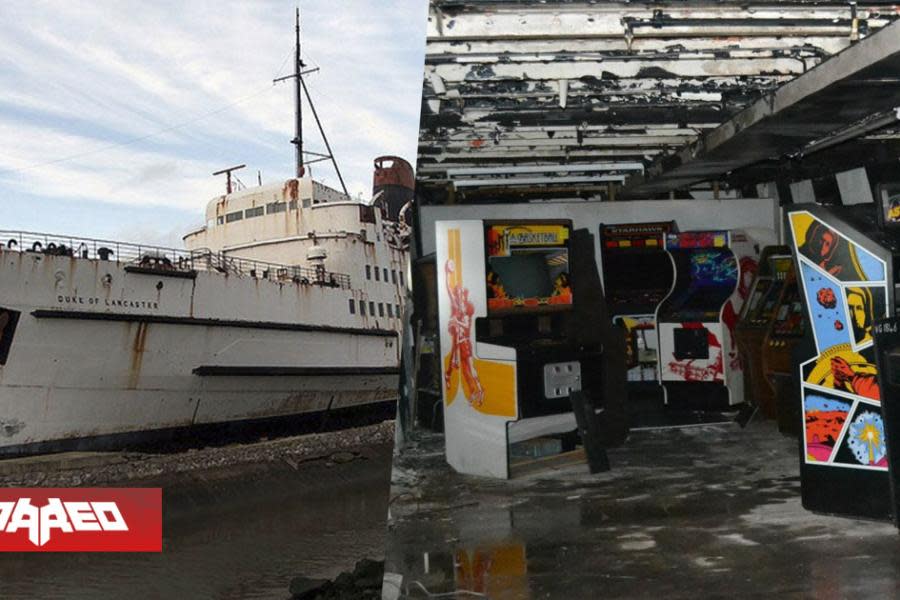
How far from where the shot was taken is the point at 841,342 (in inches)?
126

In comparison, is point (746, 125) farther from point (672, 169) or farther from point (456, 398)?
point (456, 398)

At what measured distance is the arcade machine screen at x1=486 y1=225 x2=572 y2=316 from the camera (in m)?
3.94

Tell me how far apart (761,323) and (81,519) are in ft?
15.1

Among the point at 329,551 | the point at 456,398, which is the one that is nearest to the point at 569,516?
the point at 456,398

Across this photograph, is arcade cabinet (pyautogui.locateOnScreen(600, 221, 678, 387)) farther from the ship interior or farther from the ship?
the ship

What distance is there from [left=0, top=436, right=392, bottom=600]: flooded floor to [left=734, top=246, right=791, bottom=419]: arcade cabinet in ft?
9.90

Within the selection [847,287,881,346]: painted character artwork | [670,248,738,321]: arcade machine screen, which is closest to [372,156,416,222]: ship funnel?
[847,287,881,346]: painted character artwork

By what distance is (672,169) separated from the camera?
4.22m

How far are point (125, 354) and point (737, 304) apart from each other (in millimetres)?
9778

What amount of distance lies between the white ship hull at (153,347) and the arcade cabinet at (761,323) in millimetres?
7603

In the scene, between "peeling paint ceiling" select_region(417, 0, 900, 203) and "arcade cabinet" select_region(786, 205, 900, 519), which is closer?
"peeling paint ceiling" select_region(417, 0, 900, 203)

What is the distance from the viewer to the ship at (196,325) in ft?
40.7

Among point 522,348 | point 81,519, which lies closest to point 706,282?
point 522,348

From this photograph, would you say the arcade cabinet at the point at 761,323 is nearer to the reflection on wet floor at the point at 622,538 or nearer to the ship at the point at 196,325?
the reflection on wet floor at the point at 622,538
